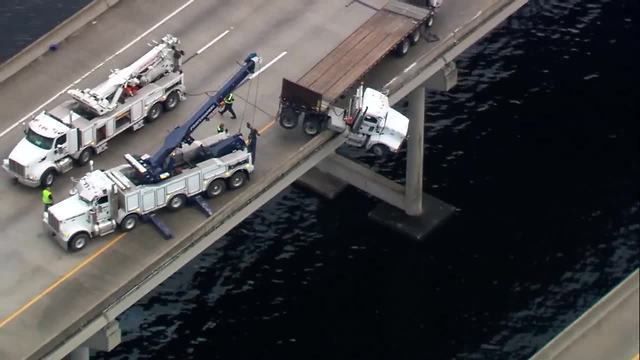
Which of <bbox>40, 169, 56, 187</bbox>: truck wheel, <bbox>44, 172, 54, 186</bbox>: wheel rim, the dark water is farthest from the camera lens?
the dark water

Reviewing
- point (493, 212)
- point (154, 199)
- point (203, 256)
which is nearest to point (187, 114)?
point (154, 199)

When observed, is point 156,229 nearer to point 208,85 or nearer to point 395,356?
point 208,85

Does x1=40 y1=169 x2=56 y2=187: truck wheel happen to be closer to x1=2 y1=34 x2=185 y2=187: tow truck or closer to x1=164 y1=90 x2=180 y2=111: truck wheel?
x1=2 y1=34 x2=185 y2=187: tow truck

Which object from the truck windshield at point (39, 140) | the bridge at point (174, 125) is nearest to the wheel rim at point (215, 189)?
the bridge at point (174, 125)

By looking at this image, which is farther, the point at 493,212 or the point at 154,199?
the point at 493,212

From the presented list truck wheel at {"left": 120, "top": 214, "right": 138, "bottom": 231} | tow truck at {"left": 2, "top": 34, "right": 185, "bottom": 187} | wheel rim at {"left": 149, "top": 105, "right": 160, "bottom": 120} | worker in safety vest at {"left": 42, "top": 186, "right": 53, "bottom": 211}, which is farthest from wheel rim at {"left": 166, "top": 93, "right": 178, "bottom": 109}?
worker in safety vest at {"left": 42, "top": 186, "right": 53, "bottom": 211}

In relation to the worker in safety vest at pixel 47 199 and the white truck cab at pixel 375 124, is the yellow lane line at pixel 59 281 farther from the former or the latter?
A: the white truck cab at pixel 375 124

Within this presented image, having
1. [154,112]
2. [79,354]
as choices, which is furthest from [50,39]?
[79,354]
